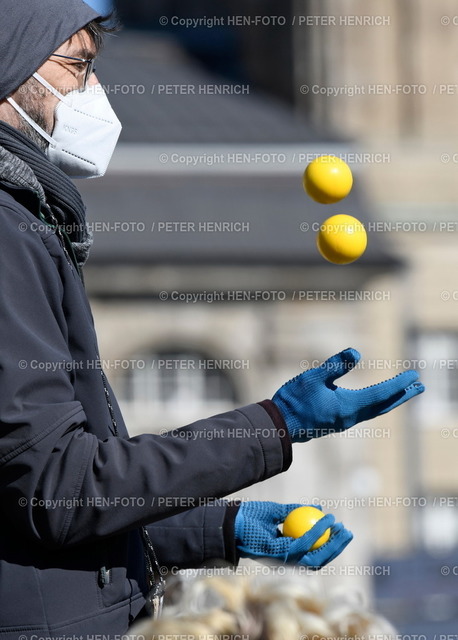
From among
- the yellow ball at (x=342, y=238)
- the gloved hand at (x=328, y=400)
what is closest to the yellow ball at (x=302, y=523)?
the gloved hand at (x=328, y=400)

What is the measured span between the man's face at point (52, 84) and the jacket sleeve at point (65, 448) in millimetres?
426

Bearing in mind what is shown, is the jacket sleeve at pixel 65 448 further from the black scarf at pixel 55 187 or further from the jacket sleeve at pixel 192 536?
the jacket sleeve at pixel 192 536

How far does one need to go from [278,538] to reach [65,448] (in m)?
0.67

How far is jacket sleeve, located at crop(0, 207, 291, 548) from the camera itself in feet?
7.52

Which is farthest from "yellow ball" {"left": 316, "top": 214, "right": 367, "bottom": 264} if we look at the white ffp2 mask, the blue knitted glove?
the blue knitted glove

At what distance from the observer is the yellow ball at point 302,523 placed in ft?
9.09

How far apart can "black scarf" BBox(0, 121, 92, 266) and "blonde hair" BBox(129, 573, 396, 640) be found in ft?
2.91

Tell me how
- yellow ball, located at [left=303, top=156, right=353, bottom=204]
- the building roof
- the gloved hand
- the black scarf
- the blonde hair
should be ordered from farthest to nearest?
the building roof → yellow ball, located at [left=303, top=156, right=353, bottom=204] → the black scarf → the gloved hand → the blonde hair

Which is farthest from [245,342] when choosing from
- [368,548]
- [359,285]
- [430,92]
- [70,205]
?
[70,205]

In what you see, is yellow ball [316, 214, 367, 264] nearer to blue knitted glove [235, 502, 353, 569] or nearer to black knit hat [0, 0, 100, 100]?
blue knitted glove [235, 502, 353, 569]

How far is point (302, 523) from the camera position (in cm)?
279

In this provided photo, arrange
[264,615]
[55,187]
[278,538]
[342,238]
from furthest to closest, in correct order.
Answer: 1. [342,238]
2. [278,538]
3. [55,187]
4. [264,615]

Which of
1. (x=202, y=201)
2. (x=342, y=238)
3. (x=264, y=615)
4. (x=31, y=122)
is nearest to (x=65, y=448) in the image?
(x=264, y=615)

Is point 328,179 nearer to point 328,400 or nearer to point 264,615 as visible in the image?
point 328,400
